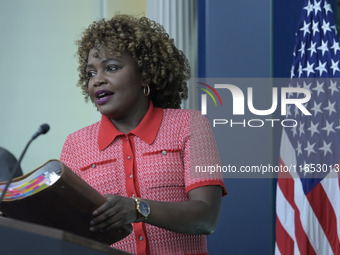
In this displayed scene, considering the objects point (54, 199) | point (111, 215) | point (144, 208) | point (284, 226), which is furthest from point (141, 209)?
point (284, 226)

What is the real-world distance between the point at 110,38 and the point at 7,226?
107 centimetres

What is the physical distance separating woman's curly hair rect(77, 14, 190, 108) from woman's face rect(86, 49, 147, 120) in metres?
0.03

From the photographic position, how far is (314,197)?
3.60m

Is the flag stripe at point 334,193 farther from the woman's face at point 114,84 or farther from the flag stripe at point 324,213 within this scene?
the woman's face at point 114,84

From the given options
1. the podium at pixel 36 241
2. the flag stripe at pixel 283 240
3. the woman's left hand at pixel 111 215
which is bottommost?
the flag stripe at pixel 283 240

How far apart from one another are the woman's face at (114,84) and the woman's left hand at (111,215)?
1.75 feet

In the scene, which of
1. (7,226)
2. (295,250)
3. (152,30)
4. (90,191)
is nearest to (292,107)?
(295,250)

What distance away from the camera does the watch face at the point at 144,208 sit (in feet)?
5.58

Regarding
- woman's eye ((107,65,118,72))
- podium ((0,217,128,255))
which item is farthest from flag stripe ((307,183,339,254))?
podium ((0,217,128,255))

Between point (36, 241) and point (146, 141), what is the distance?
952mm

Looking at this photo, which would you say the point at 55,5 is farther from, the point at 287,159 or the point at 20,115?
the point at 287,159

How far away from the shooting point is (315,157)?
3.63m

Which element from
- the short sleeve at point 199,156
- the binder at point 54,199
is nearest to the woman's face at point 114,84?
the short sleeve at point 199,156

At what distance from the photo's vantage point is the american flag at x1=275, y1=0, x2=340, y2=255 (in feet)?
11.6
